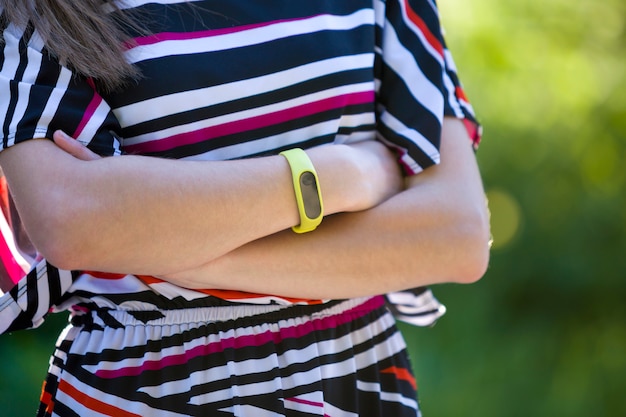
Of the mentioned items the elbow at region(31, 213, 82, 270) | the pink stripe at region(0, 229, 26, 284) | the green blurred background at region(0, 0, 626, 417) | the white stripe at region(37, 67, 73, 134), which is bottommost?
the green blurred background at region(0, 0, 626, 417)

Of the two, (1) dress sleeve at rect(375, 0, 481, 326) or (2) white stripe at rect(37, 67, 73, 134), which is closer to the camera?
(2) white stripe at rect(37, 67, 73, 134)

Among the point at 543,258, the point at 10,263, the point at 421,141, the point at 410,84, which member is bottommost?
the point at 543,258

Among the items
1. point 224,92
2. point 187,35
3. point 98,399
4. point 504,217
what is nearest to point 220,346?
point 98,399

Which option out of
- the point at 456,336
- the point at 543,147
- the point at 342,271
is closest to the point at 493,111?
the point at 543,147

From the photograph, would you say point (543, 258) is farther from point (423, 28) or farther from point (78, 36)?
point (78, 36)

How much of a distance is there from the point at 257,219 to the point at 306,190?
0.10 meters

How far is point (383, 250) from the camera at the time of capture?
1.45m

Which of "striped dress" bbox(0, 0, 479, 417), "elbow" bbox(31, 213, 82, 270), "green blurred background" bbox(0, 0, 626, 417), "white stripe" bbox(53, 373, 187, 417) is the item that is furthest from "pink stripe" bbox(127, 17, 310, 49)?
"green blurred background" bbox(0, 0, 626, 417)

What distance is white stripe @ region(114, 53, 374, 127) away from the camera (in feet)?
4.48

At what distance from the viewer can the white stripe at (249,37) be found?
1.37 meters

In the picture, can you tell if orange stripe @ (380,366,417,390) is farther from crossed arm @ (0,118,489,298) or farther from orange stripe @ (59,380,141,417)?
orange stripe @ (59,380,141,417)

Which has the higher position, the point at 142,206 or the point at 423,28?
the point at 423,28

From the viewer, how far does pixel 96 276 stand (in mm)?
1440

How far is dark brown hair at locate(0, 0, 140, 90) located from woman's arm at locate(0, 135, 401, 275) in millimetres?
142
